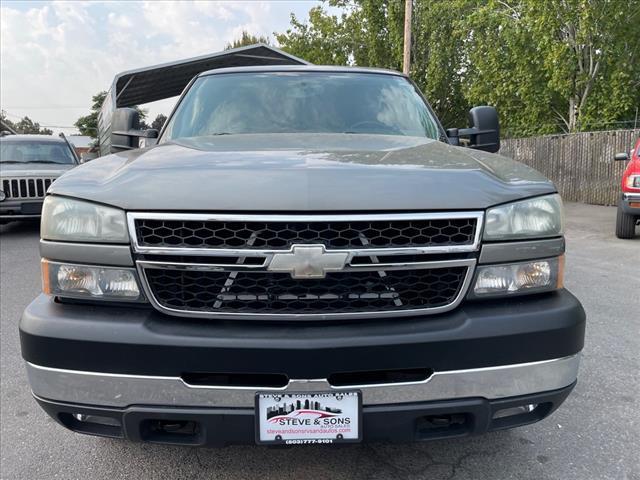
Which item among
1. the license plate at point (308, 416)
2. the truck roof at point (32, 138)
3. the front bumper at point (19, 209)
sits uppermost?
the truck roof at point (32, 138)

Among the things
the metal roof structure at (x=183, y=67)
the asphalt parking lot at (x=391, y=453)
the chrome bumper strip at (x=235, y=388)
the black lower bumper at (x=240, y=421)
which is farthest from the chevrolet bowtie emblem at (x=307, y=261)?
the metal roof structure at (x=183, y=67)

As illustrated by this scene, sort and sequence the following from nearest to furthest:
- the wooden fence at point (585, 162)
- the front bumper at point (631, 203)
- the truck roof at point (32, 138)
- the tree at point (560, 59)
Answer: the front bumper at point (631, 203) → the truck roof at point (32, 138) → the wooden fence at point (585, 162) → the tree at point (560, 59)

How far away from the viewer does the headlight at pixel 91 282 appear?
1.77m

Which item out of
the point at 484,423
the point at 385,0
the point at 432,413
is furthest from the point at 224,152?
the point at 385,0

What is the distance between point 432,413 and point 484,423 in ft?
0.67

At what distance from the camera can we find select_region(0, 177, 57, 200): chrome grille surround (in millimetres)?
8461

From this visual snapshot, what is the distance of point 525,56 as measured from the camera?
16.4m

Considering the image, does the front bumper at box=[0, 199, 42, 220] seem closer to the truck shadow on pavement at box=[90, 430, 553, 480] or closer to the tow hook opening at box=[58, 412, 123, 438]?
the truck shadow on pavement at box=[90, 430, 553, 480]

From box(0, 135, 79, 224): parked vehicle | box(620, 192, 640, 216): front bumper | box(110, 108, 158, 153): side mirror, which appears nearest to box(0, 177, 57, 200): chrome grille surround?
box(0, 135, 79, 224): parked vehicle

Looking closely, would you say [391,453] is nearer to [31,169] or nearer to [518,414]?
[518,414]

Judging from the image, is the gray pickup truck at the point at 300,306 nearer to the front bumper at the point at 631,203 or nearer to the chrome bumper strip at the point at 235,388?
the chrome bumper strip at the point at 235,388

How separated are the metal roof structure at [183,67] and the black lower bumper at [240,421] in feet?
49.9

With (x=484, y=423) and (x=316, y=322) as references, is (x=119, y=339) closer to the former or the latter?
(x=316, y=322)

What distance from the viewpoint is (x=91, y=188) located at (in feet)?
6.07
